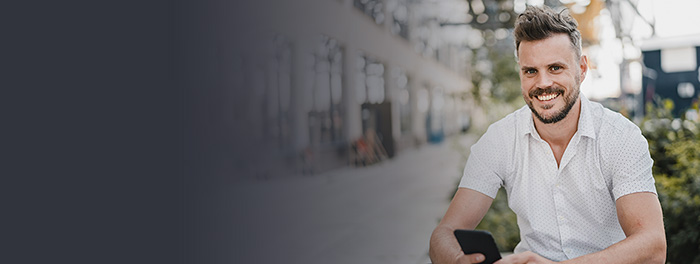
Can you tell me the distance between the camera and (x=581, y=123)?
1708mm

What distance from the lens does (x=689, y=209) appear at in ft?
10.2

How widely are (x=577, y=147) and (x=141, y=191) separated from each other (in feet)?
4.81

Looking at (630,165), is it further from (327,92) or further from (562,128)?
(327,92)

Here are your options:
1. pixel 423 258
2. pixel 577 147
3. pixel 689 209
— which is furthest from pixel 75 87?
pixel 423 258

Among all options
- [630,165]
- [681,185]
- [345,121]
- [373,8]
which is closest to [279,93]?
[345,121]

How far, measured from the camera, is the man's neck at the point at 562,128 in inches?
68.1

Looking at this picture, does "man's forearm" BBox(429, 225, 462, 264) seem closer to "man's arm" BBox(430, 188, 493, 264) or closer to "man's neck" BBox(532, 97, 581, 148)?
A: "man's arm" BBox(430, 188, 493, 264)

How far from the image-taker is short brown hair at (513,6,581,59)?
1.64m

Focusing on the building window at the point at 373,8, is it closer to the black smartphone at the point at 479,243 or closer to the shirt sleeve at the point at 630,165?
the shirt sleeve at the point at 630,165

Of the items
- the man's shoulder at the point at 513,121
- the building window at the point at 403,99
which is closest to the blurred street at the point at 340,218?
the man's shoulder at the point at 513,121

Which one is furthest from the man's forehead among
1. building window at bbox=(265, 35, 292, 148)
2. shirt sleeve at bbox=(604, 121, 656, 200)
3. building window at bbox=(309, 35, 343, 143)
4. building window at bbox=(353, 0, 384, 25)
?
building window at bbox=(353, 0, 384, 25)

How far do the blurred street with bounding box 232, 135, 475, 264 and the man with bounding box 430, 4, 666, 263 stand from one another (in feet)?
9.85

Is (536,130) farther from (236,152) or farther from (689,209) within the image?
(236,152)

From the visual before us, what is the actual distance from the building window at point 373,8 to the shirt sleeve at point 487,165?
12638mm
